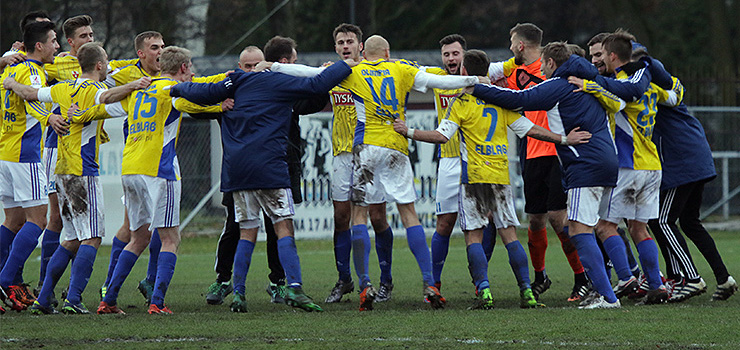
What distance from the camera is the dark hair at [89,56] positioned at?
801 cm

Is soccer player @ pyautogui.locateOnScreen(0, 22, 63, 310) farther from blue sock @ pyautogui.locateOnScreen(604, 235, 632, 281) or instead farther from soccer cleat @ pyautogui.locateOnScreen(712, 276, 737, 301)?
soccer cleat @ pyautogui.locateOnScreen(712, 276, 737, 301)

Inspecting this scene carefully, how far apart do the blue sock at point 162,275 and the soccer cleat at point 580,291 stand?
3446 mm

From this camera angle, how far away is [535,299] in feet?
27.5

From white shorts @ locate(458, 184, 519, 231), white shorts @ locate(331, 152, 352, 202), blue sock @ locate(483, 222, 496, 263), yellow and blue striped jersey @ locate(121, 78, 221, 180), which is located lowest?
blue sock @ locate(483, 222, 496, 263)

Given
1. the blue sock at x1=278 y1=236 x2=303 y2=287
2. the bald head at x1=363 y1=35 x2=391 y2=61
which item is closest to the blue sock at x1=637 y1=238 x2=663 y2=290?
the bald head at x1=363 y1=35 x2=391 y2=61

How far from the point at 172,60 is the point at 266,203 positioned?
1.42 m

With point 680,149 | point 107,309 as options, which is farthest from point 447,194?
point 107,309

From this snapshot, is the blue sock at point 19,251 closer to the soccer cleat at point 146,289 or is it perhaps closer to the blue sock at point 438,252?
the soccer cleat at point 146,289

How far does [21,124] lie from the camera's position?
8.85m

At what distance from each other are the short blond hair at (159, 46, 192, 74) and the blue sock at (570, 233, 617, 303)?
11.3ft

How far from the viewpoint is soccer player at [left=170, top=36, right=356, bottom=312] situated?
7609mm

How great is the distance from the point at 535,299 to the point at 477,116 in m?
1.69

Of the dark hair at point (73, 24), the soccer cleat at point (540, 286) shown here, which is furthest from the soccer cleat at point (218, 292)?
the soccer cleat at point (540, 286)

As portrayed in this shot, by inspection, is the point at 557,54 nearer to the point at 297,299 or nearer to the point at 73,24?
the point at 297,299
